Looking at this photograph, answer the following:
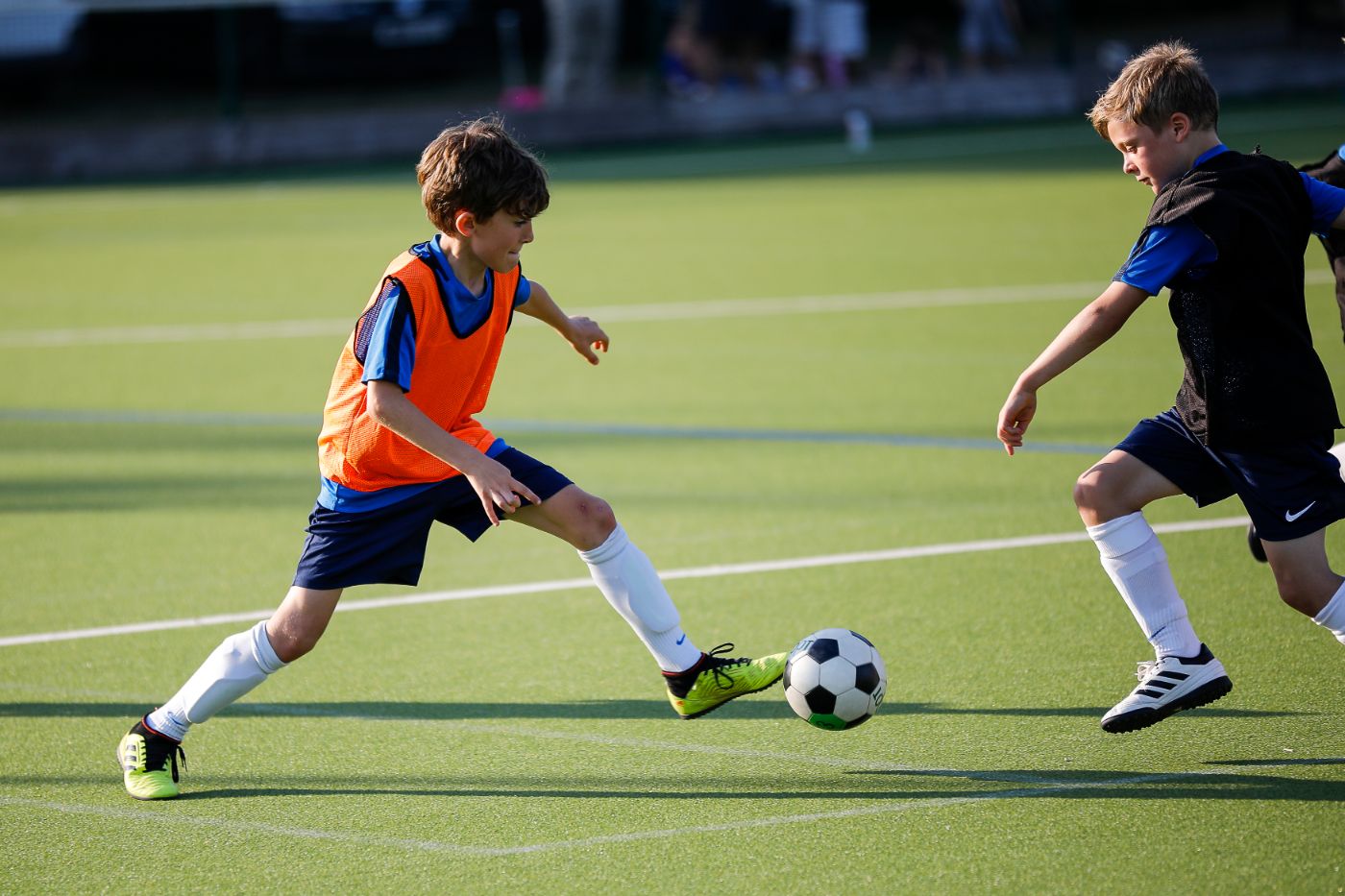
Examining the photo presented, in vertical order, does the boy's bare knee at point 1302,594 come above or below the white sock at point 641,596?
above

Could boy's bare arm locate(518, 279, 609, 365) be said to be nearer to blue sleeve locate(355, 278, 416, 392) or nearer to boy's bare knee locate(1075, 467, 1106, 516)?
blue sleeve locate(355, 278, 416, 392)

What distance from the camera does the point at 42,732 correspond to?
4.55m

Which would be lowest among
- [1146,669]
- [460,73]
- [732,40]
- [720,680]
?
[460,73]

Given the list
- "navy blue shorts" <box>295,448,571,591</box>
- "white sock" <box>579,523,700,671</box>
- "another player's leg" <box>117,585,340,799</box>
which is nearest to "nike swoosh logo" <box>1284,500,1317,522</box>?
"white sock" <box>579,523,700,671</box>

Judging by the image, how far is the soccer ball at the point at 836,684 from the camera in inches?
164

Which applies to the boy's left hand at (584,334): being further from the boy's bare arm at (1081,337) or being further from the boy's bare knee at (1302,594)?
the boy's bare knee at (1302,594)

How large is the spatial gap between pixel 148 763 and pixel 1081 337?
2568 mm

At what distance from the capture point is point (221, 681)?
4.10 m

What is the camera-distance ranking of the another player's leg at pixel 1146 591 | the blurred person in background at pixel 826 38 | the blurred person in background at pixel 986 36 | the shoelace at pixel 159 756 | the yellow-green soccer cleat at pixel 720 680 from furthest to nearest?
the blurred person in background at pixel 986 36 < the blurred person in background at pixel 826 38 < the yellow-green soccer cleat at pixel 720 680 < the shoelace at pixel 159 756 < the another player's leg at pixel 1146 591

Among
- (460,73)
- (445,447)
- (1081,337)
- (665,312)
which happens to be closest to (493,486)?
(445,447)

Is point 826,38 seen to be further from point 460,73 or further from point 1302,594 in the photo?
point 1302,594

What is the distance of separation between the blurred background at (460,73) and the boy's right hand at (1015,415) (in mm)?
15787

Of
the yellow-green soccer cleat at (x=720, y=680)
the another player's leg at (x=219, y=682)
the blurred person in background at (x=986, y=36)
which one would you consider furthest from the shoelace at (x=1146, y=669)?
the blurred person in background at (x=986, y=36)

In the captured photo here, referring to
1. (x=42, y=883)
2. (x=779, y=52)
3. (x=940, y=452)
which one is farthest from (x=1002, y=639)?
(x=779, y=52)
